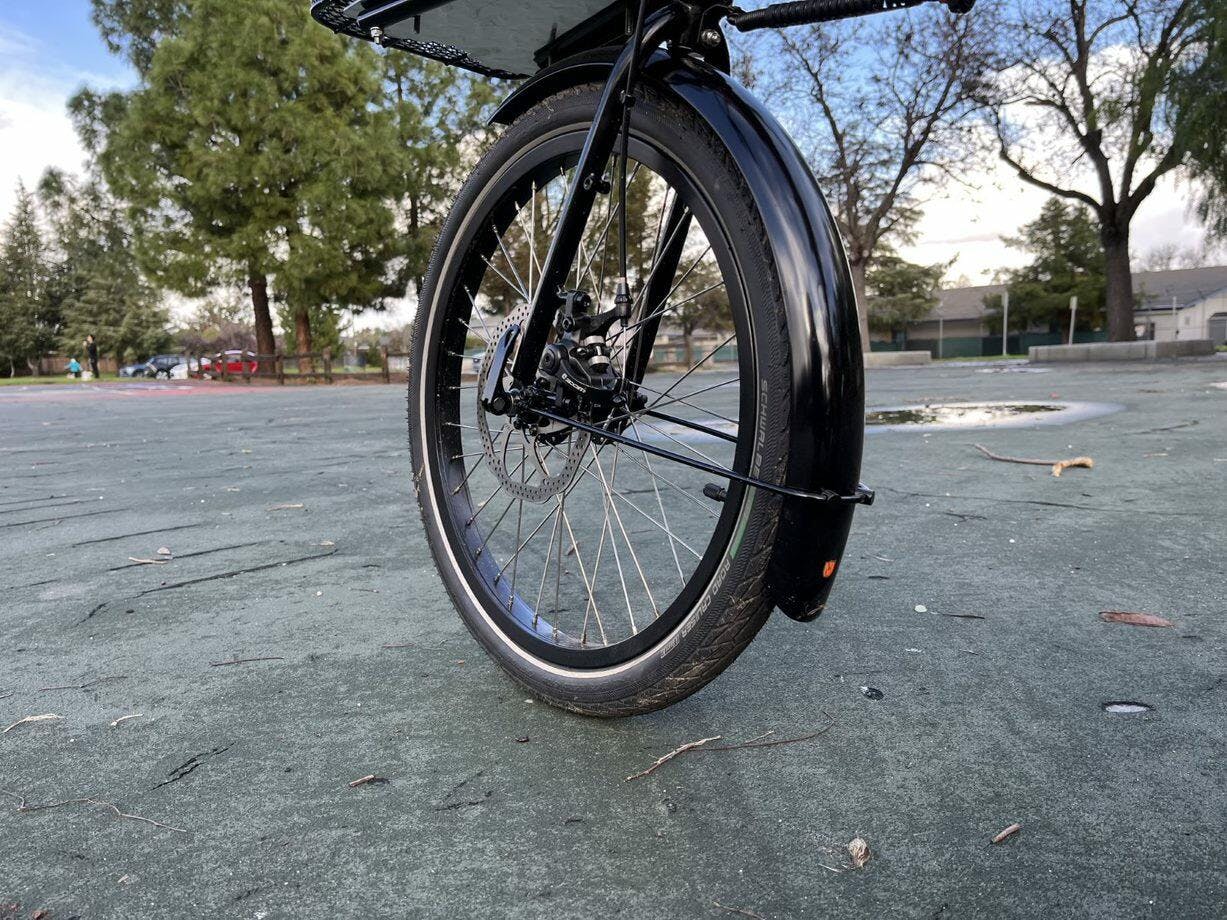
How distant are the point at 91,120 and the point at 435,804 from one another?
1525 inches

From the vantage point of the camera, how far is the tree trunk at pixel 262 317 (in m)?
28.4

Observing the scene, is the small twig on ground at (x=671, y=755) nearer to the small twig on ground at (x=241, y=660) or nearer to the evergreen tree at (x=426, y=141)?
the small twig on ground at (x=241, y=660)

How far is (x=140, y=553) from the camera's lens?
2928mm

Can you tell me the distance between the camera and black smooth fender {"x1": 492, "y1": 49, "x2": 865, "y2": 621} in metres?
1.16

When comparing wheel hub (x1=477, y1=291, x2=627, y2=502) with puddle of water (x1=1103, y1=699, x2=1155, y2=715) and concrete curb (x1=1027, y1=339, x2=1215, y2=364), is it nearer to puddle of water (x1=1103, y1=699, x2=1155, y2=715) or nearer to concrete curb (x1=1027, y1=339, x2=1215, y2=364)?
puddle of water (x1=1103, y1=699, x2=1155, y2=715)

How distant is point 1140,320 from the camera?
6303 centimetres

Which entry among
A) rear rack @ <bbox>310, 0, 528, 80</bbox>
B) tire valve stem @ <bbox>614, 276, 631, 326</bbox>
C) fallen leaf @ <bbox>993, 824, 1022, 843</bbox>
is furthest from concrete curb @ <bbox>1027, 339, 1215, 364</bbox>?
fallen leaf @ <bbox>993, 824, 1022, 843</bbox>

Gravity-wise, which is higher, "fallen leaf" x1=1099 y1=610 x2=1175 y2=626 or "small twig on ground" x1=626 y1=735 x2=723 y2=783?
"fallen leaf" x1=1099 y1=610 x2=1175 y2=626

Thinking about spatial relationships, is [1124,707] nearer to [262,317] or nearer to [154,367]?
[262,317]

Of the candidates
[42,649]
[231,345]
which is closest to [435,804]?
[42,649]

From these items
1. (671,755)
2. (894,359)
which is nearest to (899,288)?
(894,359)

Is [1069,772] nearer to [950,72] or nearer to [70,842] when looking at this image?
[70,842]

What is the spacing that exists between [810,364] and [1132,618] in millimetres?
1390

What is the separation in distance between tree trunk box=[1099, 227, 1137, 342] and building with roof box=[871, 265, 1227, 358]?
106ft
